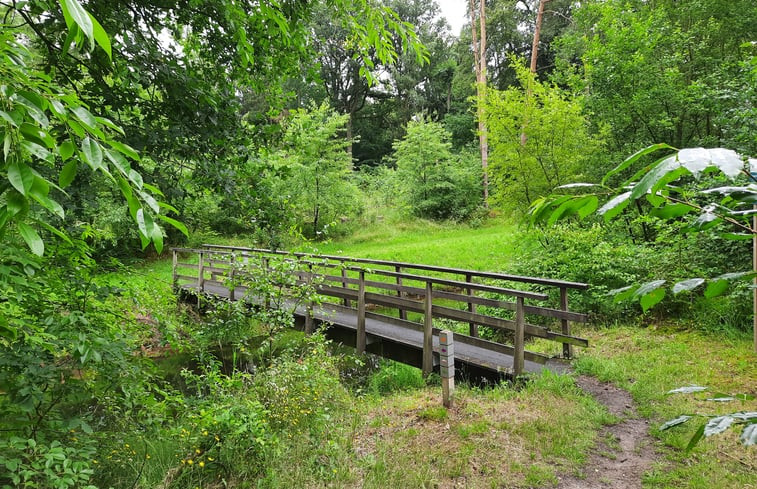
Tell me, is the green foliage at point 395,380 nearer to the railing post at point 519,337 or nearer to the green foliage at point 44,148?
the railing post at point 519,337

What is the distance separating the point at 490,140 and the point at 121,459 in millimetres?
8620

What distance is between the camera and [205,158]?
297 cm

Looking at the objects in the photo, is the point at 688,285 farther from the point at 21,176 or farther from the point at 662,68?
the point at 662,68

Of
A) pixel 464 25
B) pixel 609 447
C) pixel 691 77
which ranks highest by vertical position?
pixel 464 25

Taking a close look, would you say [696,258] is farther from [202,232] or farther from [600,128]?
[202,232]

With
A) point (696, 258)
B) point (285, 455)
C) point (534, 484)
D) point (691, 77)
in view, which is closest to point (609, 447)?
point (534, 484)

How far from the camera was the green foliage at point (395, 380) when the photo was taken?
5.70 m

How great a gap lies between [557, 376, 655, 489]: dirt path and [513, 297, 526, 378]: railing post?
0.81 metres

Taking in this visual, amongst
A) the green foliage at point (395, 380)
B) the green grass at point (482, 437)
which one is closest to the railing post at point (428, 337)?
the green foliage at point (395, 380)

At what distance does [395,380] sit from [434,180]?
1506cm

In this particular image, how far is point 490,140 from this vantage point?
9.34 metres

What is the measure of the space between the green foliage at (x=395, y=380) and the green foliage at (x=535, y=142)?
4549 millimetres

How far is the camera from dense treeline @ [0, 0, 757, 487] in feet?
3.21

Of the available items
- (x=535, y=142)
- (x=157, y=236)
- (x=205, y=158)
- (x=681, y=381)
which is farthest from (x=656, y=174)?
(x=535, y=142)
